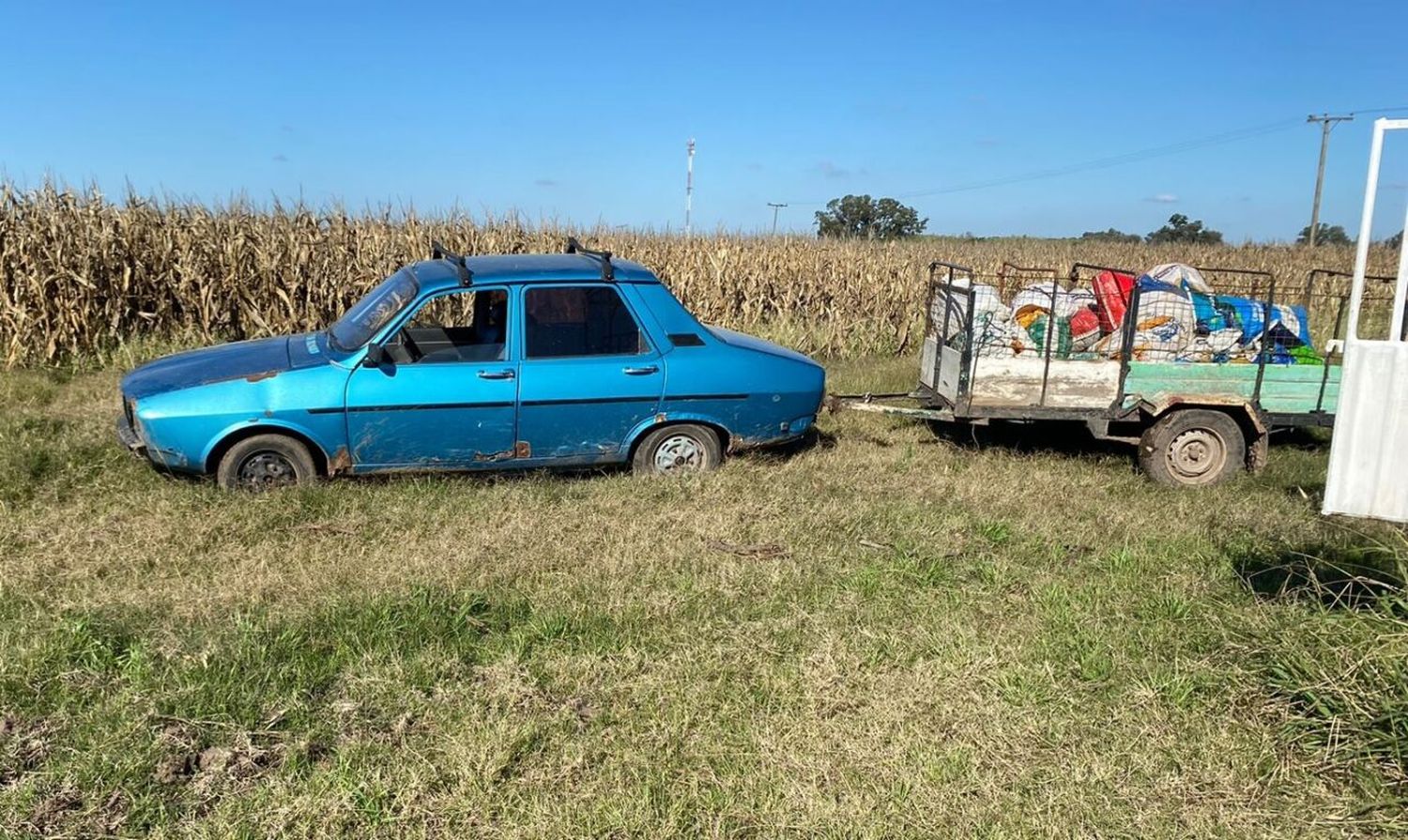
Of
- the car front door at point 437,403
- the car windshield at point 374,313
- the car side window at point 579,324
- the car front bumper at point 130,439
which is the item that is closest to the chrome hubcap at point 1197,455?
the car side window at point 579,324

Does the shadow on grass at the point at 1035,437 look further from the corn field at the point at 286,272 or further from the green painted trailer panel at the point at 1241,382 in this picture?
the corn field at the point at 286,272

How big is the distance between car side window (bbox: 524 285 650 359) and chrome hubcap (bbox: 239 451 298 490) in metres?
1.79

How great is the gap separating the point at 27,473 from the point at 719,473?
4.78 metres

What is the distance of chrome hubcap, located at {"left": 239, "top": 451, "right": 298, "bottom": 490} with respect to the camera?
244 inches

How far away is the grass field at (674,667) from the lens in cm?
326

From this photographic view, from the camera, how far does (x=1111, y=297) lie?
771 cm

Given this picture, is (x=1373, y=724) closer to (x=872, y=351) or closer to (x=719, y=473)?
(x=719, y=473)

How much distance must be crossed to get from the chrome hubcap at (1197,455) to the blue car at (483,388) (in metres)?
2.97

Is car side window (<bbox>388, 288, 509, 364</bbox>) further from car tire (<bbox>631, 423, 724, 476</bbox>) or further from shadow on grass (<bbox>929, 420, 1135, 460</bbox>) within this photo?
shadow on grass (<bbox>929, 420, 1135, 460</bbox>)

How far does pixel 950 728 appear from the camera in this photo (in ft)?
12.3

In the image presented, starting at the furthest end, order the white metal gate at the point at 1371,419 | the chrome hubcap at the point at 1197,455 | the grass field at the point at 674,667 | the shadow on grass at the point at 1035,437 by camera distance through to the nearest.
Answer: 1. the shadow on grass at the point at 1035,437
2. the chrome hubcap at the point at 1197,455
3. the white metal gate at the point at 1371,419
4. the grass field at the point at 674,667

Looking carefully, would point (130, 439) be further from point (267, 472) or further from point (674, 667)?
point (674, 667)

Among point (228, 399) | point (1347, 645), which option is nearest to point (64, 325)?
point (228, 399)

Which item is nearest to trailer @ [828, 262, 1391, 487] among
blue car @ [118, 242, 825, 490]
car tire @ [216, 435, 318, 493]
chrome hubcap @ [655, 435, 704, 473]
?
blue car @ [118, 242, 825, 490]
